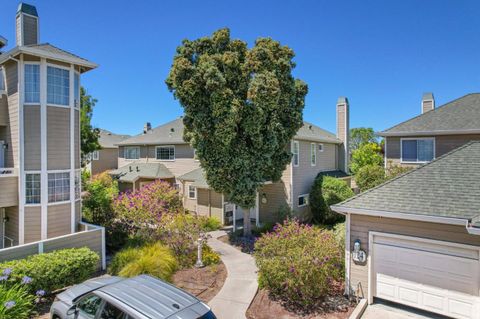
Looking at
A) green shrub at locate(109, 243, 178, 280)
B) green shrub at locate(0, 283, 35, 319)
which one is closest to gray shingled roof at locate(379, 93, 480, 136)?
green shrub at locate(109, 243, 178, 280)

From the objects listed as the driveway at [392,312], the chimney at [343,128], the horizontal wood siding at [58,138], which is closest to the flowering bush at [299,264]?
the driveway at [392,312]

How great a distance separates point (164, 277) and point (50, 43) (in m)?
11.9

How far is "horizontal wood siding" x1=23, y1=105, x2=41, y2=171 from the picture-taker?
39.1 feet

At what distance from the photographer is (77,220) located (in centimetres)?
1330

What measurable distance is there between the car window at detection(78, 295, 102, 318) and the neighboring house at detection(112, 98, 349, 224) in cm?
1159

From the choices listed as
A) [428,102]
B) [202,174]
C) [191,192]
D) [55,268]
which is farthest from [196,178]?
[428,102]

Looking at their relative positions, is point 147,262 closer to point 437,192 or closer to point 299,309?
point 299,309

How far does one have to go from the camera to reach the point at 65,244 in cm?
Answer: 1102

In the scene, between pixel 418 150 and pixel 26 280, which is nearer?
pixel 26 280

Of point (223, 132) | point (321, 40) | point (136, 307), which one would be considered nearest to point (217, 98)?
point (223, 132)

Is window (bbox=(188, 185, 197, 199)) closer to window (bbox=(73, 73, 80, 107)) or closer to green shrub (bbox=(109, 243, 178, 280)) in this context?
green shrub (bbox=(109, 243, 178, 280))

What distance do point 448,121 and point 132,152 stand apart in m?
26.8

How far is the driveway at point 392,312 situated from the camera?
8.05 m

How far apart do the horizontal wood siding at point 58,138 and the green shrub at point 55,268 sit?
4131 mm
